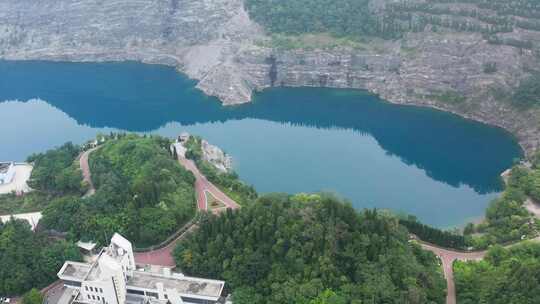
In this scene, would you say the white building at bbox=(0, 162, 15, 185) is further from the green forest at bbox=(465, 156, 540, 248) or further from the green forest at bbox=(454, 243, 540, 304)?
the green forest at bbox=(465, 156, 540, 248)

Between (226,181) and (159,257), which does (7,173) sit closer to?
(226,181)

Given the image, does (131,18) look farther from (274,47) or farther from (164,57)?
(274,47)

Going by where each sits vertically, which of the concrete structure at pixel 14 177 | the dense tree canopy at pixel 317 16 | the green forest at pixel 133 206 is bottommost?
the concrete structure at pixel 14 177

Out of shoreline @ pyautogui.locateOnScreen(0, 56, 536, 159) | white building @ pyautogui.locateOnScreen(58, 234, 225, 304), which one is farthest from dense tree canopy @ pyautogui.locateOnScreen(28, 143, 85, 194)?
shoreline @ pyautogui.locateOnScreen(0, 56, 536, 159)

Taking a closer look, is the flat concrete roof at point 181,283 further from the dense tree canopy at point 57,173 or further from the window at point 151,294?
the dense tree canopy at point 57,173

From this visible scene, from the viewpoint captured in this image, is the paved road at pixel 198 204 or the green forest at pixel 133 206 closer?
the paved road at pixel 198 204

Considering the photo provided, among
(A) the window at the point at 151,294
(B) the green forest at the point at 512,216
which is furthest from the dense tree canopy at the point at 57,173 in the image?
(B) the green forest at the point at 512,216
